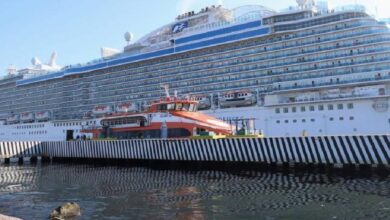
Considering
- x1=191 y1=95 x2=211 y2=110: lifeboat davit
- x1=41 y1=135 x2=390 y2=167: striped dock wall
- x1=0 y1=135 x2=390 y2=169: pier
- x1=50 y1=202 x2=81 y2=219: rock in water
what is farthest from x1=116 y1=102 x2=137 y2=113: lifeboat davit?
x1=50 y1=202 x2=81 y2=219: rock in water

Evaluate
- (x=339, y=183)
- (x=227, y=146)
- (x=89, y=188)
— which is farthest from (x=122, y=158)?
(x=339, y=183)

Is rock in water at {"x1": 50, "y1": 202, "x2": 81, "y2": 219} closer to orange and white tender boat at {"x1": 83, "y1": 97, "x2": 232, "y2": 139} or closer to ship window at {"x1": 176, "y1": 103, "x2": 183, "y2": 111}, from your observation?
orange and white tender boat at {"x1": 83, "y1": 97, "x2": 232, "y2": 139}

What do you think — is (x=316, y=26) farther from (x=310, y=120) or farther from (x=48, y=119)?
(x=48, y=119)

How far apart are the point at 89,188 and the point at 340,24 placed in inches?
1244

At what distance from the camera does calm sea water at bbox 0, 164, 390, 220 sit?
14391 millimetres

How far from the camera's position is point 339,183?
19.9 m

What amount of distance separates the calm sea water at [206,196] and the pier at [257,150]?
1843 mm

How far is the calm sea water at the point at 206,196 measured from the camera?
47.2ft

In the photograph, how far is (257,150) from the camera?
27.0 meters

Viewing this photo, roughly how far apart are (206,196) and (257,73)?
99.6 ft

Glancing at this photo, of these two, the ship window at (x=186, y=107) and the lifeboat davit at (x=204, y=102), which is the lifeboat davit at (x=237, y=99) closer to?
the lifeboat davit at (x=204, y=102)

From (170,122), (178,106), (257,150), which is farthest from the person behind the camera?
(178,106)

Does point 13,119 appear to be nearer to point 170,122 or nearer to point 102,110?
point 102,110

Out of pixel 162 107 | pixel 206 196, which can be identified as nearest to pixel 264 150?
pixel 206 196
